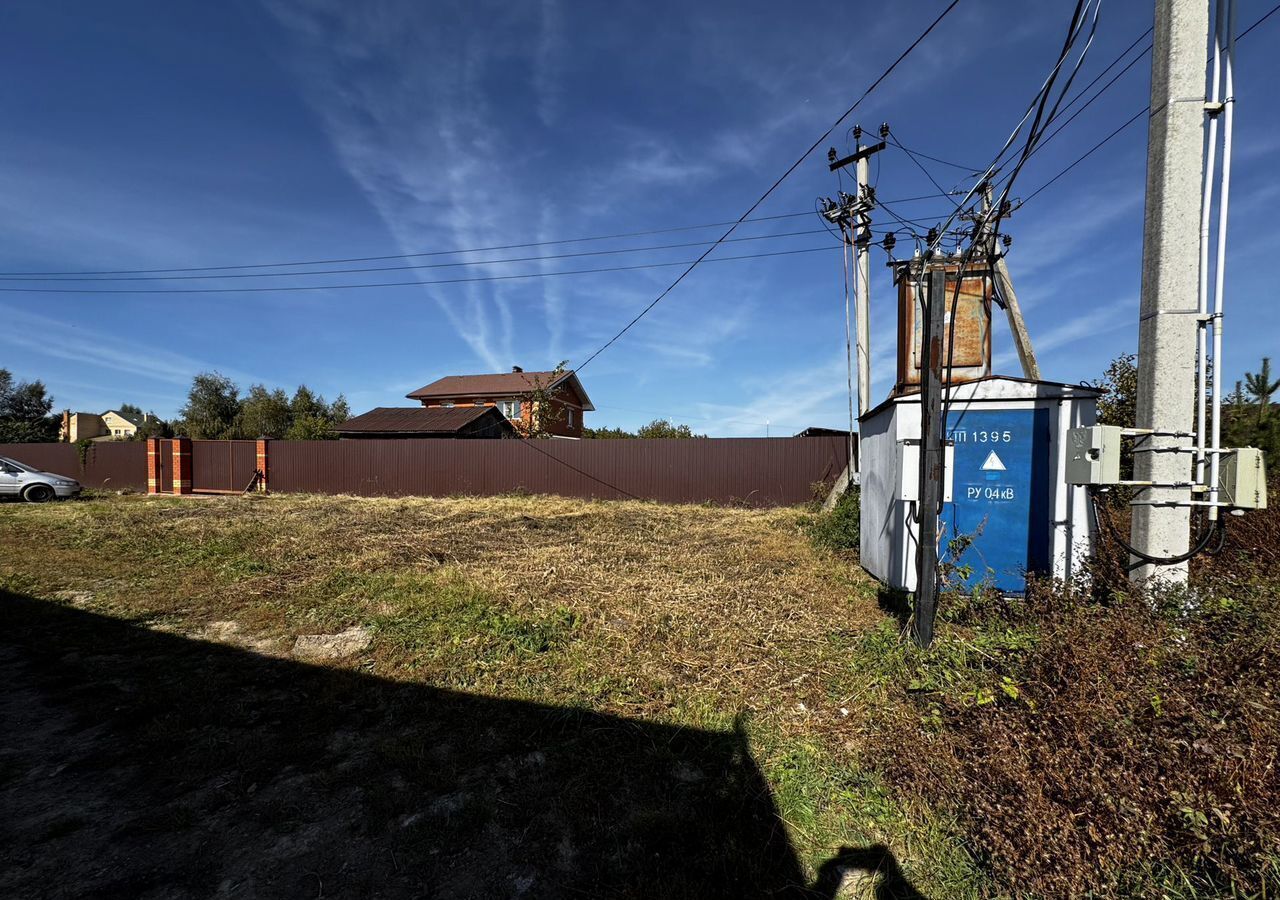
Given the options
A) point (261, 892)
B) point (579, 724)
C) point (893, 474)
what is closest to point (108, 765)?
point (261, 892)

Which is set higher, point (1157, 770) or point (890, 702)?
point (1157, 770)

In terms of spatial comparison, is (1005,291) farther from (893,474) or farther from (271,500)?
(271,500)

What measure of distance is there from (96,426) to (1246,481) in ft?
275

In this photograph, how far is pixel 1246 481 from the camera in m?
3.17

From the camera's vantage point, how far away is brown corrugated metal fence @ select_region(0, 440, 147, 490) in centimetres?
1971

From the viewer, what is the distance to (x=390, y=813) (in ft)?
8.18

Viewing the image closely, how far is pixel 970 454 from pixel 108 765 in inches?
268

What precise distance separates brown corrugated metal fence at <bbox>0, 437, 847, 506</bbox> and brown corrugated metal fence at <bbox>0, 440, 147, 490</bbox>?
0.04 metres

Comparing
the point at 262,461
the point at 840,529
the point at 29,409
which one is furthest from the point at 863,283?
the point at 29,409

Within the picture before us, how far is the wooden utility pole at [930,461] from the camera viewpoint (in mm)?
3514

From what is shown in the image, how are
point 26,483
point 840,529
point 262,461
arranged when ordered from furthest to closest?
1. point 262,461
2. point 26,483
3. point 840,529

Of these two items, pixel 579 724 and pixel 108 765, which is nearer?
pixel 108 765

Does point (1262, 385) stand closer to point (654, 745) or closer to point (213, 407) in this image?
point (654, 745)

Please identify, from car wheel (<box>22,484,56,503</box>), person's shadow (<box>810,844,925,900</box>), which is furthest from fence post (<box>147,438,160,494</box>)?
person's shadow (<box>810,844,925,900</box>)
